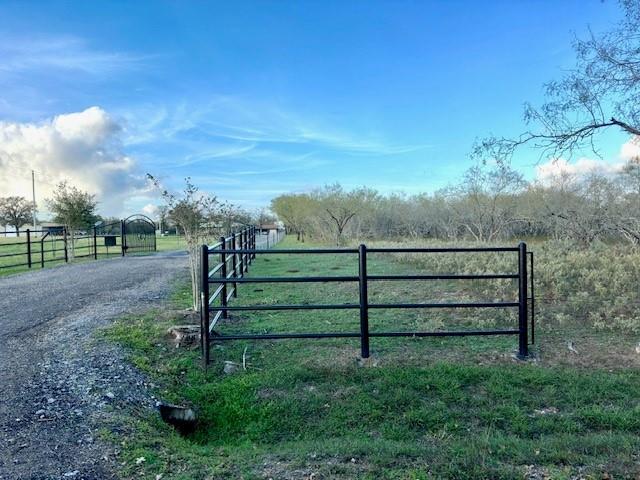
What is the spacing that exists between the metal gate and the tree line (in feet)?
39.7

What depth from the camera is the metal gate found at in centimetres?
1924

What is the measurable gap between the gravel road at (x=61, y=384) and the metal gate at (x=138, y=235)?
1177 cm

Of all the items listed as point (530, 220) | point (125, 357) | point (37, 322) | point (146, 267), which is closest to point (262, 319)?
point (125, 357)

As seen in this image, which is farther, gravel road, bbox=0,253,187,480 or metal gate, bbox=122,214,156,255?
metal gate, bbox=122,214,156,255

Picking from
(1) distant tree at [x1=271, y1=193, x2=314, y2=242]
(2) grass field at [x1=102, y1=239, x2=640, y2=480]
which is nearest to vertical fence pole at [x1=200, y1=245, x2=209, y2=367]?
(2) grass field at [x1=102, y1=239, x2=640, y2=480]

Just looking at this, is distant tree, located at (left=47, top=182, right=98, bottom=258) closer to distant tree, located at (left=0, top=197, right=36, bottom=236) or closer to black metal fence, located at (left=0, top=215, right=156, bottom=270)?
black metal fence, located at (left=0, top=215, right=156, bottom=270)

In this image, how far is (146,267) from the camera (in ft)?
43.9

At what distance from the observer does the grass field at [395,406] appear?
2596mm

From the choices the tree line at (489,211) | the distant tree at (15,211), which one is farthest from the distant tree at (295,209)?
the distant tree at (15,211)

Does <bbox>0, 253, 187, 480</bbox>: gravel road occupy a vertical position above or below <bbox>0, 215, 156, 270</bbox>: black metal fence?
below

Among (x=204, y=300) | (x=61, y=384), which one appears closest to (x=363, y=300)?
(x=204, y=300)

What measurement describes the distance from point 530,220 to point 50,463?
18.4m

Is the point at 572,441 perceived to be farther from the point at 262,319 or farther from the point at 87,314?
the point at 87,314

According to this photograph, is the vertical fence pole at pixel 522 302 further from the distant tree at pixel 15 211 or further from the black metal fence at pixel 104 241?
the distant tree at pixel 15 211
